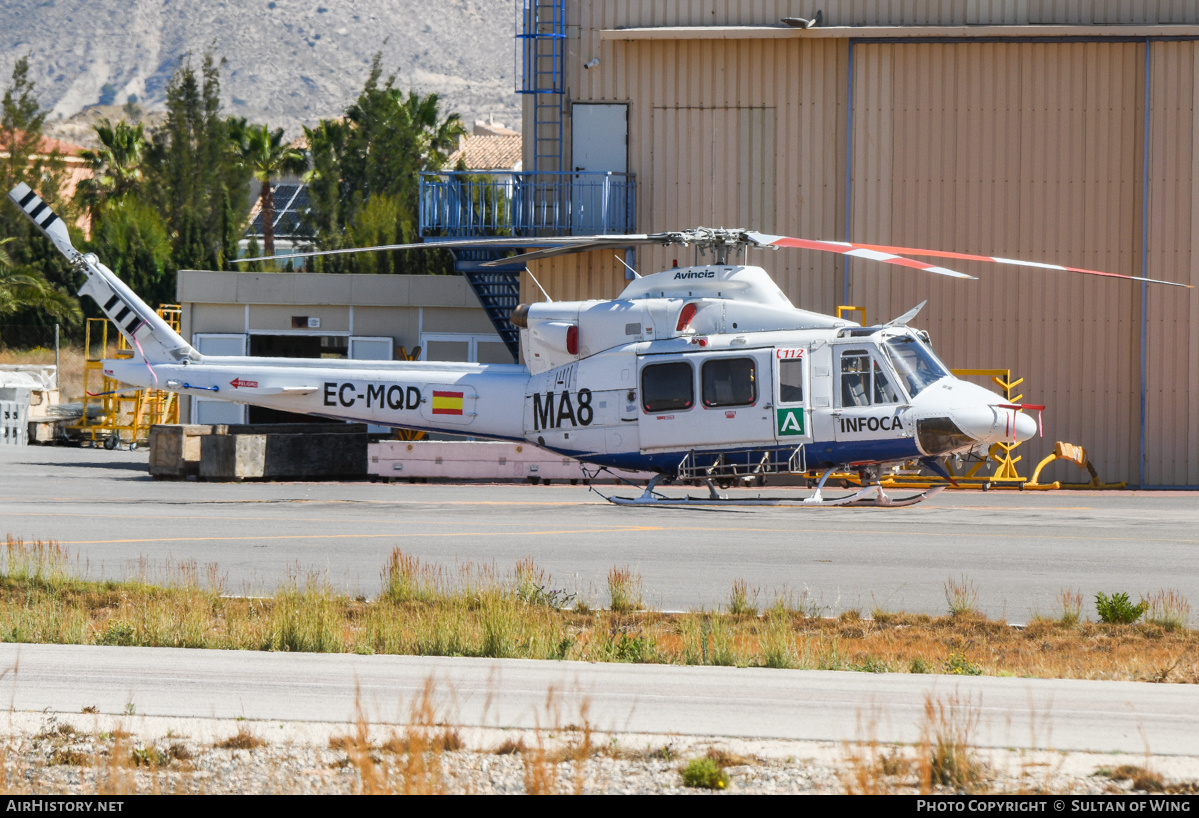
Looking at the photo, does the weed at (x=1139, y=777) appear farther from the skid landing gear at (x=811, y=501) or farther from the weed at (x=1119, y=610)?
the skid landing gear at (x=811, y=501)

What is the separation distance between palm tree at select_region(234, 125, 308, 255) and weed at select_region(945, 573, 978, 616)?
60098 millimetres

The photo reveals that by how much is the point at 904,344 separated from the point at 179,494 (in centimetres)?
1357

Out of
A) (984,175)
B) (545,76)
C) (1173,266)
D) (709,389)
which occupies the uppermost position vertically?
(545,76)

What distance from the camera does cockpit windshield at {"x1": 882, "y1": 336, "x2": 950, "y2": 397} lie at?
16.9 m

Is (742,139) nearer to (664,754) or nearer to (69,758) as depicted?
(664,754)

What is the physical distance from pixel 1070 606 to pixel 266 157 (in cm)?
6384

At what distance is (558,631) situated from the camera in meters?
10.3

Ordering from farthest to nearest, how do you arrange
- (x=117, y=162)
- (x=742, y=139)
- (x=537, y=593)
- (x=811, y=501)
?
(x=117, y=162) < (x=742, y=139) < (x=811, y=501) < (x=537, y=593)

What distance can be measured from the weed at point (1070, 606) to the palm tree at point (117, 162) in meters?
70.2

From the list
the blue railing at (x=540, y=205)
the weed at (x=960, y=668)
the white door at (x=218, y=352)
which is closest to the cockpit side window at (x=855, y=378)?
the weed at (x=960, y=668)

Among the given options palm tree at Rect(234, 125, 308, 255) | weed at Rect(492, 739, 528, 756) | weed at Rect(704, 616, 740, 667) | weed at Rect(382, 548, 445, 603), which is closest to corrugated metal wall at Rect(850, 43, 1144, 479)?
weed at Rect(382, 548, 445, 603)

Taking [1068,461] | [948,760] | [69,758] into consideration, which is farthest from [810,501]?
[1068,461]

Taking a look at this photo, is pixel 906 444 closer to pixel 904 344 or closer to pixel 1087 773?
pixel 904 344

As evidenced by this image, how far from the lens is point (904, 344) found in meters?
17.0
